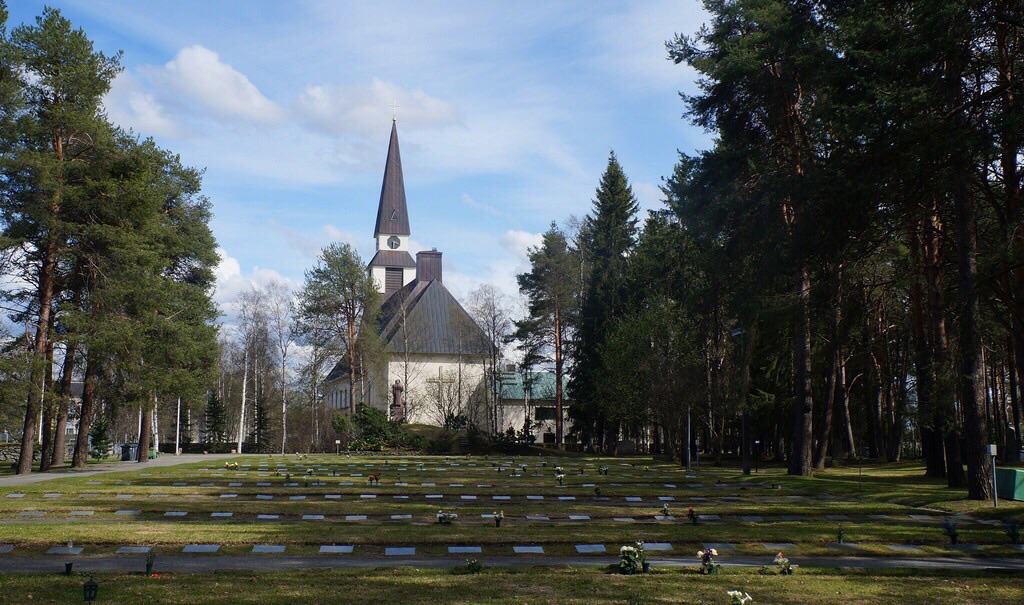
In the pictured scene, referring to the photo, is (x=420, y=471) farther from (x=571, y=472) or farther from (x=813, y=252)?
(x=813, y=252)

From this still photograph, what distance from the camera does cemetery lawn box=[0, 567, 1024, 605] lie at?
27.4ft

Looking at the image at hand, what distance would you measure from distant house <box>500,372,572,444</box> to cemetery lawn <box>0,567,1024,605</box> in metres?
56.4

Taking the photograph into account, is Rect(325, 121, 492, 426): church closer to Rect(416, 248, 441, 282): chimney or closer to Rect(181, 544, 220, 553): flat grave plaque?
Rect(416, 248, 441, 282): chimney

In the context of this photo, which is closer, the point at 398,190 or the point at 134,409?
the point at 134,409

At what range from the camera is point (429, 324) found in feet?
257

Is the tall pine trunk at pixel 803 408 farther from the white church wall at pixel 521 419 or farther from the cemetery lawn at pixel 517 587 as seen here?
the white church wall at pixel 521 419

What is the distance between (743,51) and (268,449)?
4656cm

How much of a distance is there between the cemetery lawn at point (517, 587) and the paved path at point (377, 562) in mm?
636

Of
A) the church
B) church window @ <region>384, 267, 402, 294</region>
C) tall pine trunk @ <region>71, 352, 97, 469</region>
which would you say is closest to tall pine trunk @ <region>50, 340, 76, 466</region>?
tall pine trunk @ <region>71, 352, 97, 469</region>

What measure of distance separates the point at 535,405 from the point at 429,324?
13.0 meters

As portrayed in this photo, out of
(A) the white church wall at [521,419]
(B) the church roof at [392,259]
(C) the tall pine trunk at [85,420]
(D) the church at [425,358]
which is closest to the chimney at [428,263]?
(D) the church at [425,358]

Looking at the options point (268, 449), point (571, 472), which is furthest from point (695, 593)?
point (268, 449)

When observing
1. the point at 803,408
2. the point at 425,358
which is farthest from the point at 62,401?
the point at 425,358

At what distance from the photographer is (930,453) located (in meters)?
27.8
